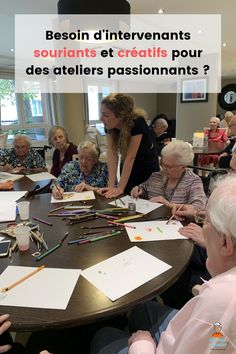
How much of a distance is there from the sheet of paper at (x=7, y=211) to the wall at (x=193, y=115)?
214 inches

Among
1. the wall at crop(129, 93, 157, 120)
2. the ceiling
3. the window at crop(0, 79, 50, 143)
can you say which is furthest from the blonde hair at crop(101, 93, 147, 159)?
the wall at crop(129, 93, 157, 120)

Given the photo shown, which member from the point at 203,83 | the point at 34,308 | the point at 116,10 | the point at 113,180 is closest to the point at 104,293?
the point at 34,308

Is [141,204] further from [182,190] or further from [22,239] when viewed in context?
[22,239]

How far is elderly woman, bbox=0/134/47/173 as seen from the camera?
3039mm

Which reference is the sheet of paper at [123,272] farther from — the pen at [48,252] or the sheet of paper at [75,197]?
the sheet of paper at [75,197]

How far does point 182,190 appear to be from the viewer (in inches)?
71.6

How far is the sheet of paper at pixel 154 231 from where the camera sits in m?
1.31

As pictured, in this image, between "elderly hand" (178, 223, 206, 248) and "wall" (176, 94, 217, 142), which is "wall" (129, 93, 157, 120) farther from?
"elderly hand" (178, 223, 206, 248)

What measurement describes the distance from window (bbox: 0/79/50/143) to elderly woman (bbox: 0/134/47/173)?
4.41 metres

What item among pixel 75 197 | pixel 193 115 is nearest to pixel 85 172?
pixel 75 197

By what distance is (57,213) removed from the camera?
165cm

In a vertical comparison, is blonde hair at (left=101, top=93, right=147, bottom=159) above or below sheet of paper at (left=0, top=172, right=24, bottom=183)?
above

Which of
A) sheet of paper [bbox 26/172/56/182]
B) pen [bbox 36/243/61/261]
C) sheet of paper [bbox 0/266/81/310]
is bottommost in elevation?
sheet of paper [bbox 0/266/81/310]

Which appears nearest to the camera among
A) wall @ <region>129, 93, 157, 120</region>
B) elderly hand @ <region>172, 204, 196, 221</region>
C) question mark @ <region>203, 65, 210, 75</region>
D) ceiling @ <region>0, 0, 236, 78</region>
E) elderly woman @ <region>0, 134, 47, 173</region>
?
elderly hand @ <region>172, 204, 196, 221</region>
